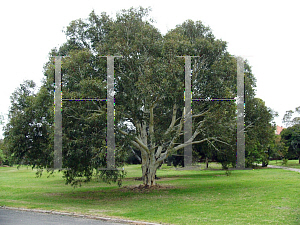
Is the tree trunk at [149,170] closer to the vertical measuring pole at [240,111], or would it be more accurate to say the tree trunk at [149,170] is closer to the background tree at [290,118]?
the vertical measuring pole at [240,111]

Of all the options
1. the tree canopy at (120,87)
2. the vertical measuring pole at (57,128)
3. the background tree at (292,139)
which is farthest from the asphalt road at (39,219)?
the background tree at (292,139)

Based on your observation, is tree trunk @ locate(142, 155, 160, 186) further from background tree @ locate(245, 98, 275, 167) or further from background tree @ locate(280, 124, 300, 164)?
background tree @ locate(280, 124, 300, 164)

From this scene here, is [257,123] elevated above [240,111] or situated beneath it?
situated beneath

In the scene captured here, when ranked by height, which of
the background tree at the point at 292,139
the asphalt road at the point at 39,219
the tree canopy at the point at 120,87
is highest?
the tree canopy at the point at 120,87

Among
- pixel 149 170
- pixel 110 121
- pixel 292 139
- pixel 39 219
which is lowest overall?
pixel 39 219

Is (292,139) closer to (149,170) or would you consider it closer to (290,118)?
(290,118)

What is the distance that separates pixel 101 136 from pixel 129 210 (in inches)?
152

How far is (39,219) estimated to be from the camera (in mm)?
11641

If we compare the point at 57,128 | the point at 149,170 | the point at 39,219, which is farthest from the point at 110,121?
the point at 149,170

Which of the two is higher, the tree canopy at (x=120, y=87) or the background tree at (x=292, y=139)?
the tree canopy at (x=120, y=87)

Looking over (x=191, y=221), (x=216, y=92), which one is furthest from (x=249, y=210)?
(x=216, y=92)

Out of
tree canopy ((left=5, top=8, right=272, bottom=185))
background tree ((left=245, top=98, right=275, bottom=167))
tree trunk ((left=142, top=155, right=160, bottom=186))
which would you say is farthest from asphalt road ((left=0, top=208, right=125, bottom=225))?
background tree ((left=245, top=98, right=275, bottom=167))

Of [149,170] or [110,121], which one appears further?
[149,170]

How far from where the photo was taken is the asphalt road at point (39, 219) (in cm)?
1080
